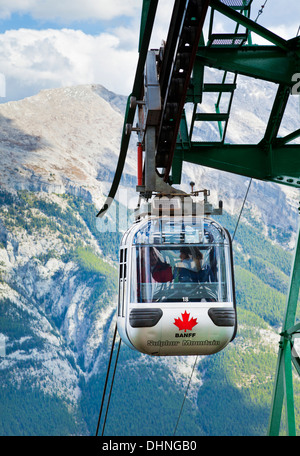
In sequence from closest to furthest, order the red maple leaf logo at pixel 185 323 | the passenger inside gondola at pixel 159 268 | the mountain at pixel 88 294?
the red maple leaf logo at pixel 185 323 < the passenger inside gondola at pixel 159 268 < the mountain at pixel 88 294

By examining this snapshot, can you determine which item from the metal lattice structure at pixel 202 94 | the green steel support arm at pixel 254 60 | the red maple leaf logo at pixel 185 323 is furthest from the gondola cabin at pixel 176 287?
the green steel support arm at pixel 254 60

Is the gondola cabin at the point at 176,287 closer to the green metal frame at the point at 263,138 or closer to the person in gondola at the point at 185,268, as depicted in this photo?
the person in gondola at the point at 185,268

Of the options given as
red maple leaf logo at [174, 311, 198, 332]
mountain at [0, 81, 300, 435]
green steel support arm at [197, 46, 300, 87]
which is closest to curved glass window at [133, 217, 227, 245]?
red maple leaf logo at [174, 311, 198, 332]

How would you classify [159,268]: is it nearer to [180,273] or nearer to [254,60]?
[180,273]

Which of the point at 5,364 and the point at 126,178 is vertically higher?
the point at 126,178

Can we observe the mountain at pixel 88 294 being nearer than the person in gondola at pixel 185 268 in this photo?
No
